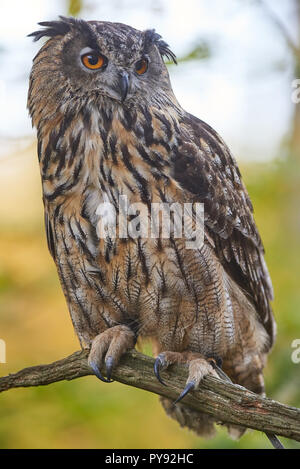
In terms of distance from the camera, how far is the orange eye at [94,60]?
150cm

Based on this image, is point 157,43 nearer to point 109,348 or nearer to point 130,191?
point 130,191

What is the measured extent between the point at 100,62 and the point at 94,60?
0.06ft

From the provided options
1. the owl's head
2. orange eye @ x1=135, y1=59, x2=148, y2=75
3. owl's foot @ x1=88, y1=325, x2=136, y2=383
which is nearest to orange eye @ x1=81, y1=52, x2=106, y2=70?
the owl's head

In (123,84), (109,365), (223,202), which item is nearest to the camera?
(123,84)

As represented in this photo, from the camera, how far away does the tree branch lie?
130cm

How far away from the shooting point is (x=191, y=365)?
5.30 feet

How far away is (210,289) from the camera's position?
65.8 inches

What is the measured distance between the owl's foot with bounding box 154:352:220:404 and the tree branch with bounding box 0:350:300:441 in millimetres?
19

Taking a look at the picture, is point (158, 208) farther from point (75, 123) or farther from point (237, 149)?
point (237, 149)

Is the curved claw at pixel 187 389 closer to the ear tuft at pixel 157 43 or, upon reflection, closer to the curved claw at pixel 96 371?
the curved claw at pixel 96 371

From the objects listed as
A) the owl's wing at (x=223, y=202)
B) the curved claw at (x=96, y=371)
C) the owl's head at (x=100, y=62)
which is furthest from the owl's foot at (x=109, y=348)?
the owl's head at (x=100, y=62)

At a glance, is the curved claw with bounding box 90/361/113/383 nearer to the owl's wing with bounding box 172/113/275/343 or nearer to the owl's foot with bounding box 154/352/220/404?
the owl's foot with bounding box 154/352/220/404

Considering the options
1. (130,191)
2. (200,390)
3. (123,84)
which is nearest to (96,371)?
(200,390)
